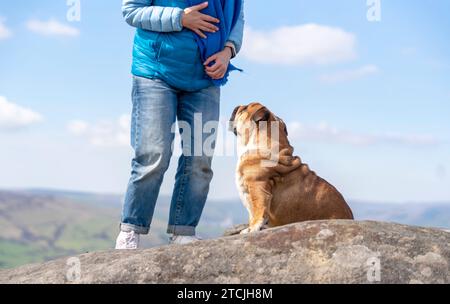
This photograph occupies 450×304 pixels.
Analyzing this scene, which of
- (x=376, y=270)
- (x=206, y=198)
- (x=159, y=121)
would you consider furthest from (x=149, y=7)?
(x=376, y=270)

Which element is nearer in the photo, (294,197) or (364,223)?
(364,223)

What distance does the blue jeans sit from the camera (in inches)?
279

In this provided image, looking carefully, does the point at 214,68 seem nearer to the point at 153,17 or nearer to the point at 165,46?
the point at 165,46

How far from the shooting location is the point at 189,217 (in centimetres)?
742

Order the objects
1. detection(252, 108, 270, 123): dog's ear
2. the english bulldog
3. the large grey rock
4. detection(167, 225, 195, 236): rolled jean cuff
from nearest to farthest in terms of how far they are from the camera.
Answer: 1. the large grey rock
2. the english bulldog
3. detection(252, 108, 270, 123): dog's ear
4. detection(167, 225, 195, 236): rolled jean cuff

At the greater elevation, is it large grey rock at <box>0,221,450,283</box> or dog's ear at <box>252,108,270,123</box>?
dog's ear at <box>252,108,270,123</box>

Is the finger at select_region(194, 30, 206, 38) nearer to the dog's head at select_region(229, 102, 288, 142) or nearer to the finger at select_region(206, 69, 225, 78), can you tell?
the finger at select_region(206, 69, 225, 78)

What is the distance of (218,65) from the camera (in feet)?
24.0

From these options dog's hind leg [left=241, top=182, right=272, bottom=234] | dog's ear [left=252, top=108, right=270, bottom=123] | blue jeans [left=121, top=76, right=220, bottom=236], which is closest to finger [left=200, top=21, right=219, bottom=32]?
blue jeans [left=121, top=76, right=220, bottom=236]

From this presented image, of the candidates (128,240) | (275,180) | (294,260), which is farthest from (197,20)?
(294,260)

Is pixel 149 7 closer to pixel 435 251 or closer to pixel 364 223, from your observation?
pixel 364 223

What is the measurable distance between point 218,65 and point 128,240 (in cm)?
221

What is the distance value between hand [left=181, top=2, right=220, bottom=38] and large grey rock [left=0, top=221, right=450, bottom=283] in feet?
8.94
